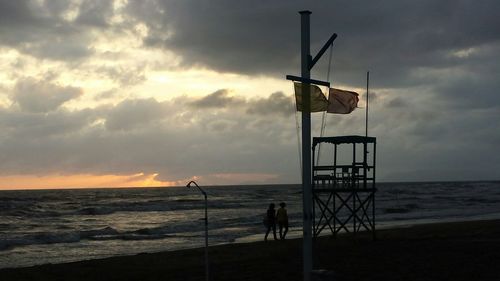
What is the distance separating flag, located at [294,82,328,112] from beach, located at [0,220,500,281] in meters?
4.81

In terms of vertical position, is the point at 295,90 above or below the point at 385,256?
above

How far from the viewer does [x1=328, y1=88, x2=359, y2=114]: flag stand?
34.2ft

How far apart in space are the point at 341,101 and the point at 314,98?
647 millimetres

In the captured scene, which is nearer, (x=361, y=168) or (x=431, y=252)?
(x=431, y=252)

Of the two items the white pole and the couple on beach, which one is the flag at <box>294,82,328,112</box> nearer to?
the white pole

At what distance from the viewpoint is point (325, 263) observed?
52.1 ft

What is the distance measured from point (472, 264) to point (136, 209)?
196ft

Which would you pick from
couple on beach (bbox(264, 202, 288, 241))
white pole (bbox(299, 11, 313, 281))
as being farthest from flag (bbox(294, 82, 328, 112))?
couple on beach (bbox(264, 202, 288, 241))

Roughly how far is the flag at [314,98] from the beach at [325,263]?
4813 mm

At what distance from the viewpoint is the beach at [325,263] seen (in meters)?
14.0

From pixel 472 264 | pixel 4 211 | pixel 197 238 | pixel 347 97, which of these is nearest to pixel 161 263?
pixel 472 264

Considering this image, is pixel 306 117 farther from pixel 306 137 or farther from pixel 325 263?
pixel 325 263

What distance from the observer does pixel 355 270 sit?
14383 mm

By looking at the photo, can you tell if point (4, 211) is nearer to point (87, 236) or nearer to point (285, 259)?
point (87, 236)
